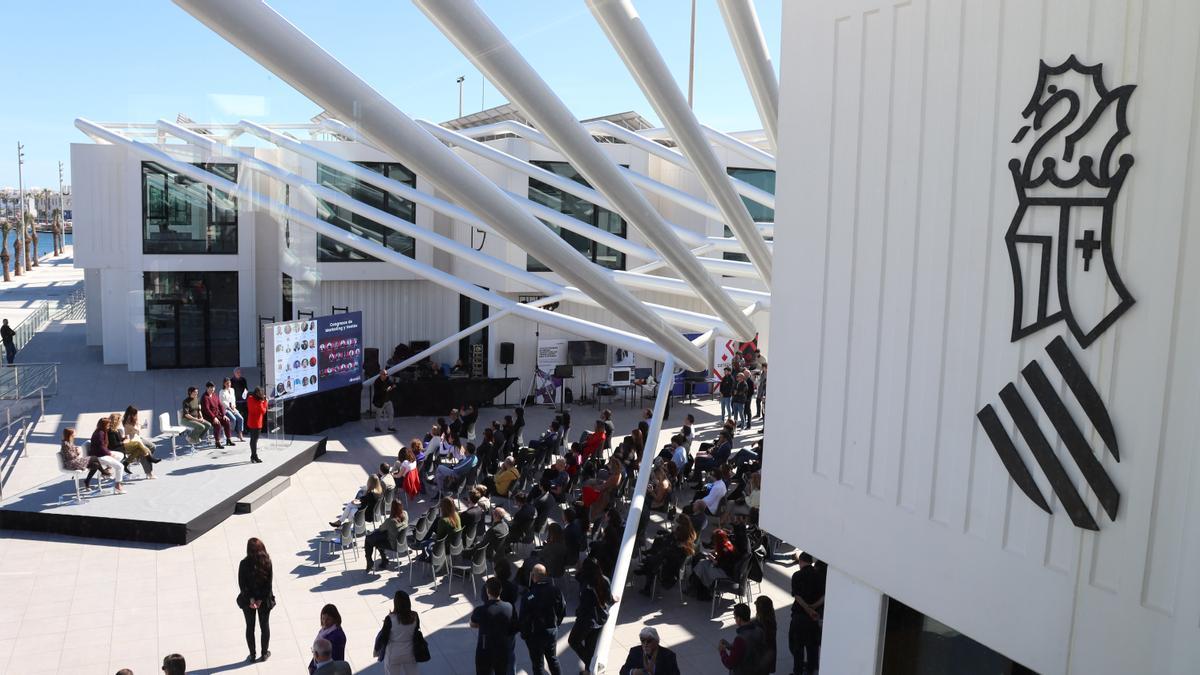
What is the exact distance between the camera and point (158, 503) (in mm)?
12062

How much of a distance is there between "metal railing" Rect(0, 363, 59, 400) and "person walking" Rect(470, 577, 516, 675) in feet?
34.0

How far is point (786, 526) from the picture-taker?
542 cm

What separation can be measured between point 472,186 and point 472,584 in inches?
247

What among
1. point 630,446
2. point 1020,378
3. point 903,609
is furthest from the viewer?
point 630,446

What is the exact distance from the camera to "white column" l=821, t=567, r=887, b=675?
4930 millimetres

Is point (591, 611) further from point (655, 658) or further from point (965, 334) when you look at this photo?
point (965, 334)

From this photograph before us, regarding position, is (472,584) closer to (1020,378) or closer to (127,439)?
(127,439)

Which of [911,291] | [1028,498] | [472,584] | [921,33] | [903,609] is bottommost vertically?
[472,584]

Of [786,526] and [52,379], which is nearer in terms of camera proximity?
[786,526]

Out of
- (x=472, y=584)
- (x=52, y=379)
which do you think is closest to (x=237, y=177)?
(x=52, y=379)

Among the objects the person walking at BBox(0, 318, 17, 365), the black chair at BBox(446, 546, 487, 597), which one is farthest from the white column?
the person walking at BBox(0, 318, 17, 365)

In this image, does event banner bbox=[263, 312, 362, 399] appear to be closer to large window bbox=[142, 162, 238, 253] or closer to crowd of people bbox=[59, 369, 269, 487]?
crowd of people bbox=[59, 369, 269, 487]

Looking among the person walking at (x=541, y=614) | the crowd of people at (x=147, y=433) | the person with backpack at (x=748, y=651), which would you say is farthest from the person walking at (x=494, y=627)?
the crowd of people at (x=147, y=433)

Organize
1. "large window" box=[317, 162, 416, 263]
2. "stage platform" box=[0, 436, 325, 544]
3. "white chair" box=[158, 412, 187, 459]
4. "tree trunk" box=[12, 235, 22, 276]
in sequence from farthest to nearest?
"large window" box=[317, 162, 416, 263]
"tree trunk" box=[12, 235, 22, 276]
"white chair" box=[158, 412, 187, 459]
"stage platform" box=[0, 436, 325, 544]
